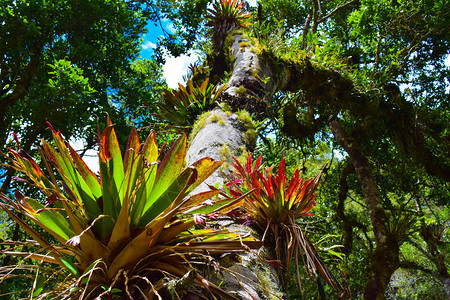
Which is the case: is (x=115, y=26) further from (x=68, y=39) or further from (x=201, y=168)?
(x=201, y=168)

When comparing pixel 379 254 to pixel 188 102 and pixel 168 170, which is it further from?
pixel 168 170

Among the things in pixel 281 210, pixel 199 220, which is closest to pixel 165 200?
pixel 199 220

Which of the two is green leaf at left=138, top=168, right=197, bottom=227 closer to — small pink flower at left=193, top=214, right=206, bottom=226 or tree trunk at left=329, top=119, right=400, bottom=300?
small pink flower at left=193, top=214, right=206, bottom=226

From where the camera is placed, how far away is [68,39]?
4.91m

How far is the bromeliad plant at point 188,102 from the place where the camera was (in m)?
3.23

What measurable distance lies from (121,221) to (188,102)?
2459 mm

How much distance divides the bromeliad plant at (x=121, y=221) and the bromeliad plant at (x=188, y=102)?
1.78m

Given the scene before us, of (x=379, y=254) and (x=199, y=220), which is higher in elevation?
(x=199, y=220)

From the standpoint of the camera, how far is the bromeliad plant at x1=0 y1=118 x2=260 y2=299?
1.15 meters

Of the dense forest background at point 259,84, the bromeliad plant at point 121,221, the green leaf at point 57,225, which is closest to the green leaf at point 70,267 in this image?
the bromeliad plant at point 121,221

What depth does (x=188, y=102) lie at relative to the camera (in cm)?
347

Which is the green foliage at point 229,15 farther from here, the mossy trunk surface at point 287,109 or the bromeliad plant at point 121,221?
the bromeliad plant at point 121,221

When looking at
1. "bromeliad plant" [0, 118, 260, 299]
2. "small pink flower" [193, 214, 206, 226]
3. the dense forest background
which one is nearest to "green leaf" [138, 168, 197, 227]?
"bromeliad plant" [0, 118, 260, 299]

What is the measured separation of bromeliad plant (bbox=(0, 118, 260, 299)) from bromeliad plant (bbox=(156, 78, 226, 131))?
69.9 inches
